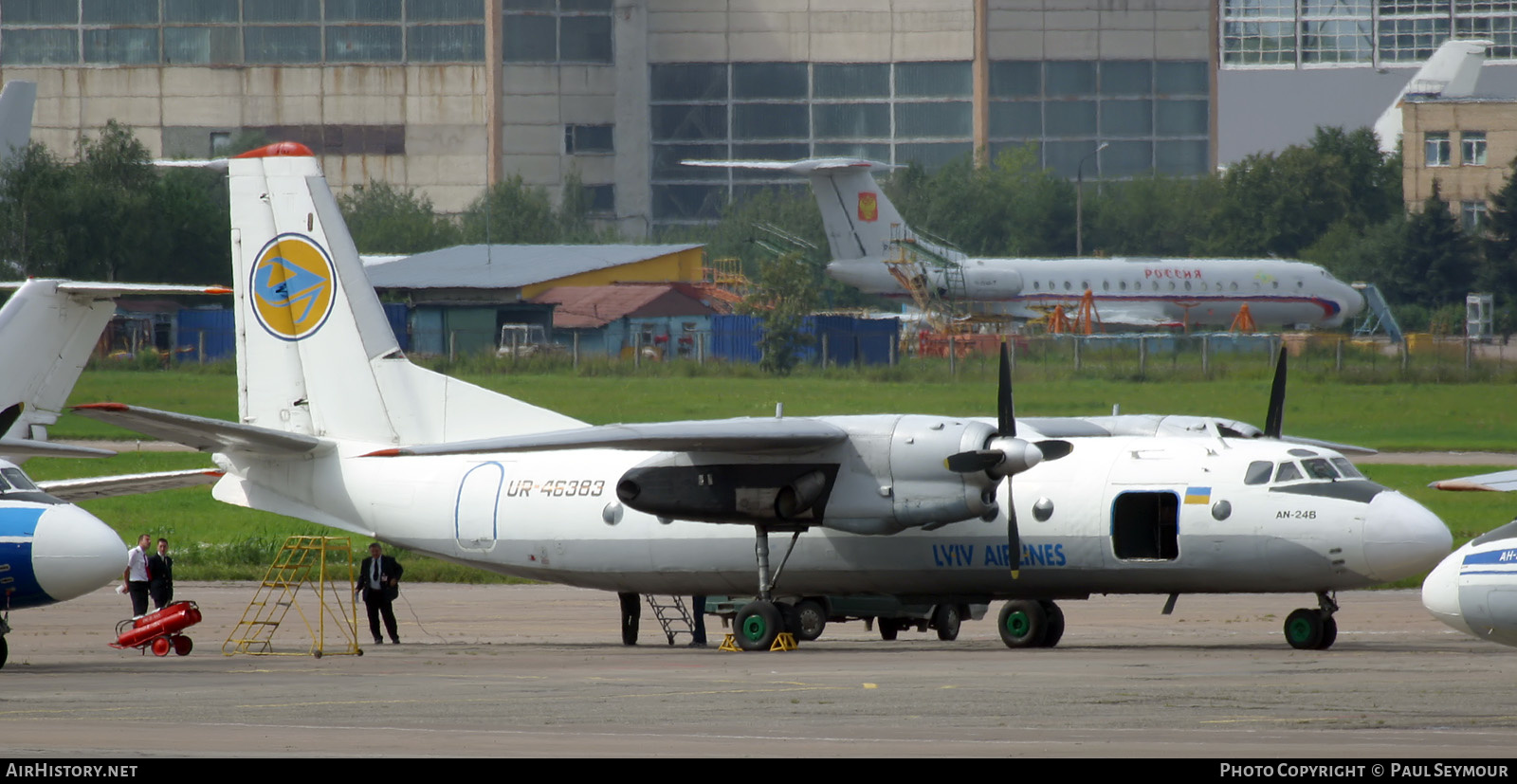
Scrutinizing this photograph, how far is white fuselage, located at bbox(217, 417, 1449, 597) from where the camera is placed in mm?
22141

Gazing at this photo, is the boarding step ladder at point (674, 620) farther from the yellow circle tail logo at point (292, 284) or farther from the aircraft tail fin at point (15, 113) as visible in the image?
the aircraft tail fin at point (15, 113)

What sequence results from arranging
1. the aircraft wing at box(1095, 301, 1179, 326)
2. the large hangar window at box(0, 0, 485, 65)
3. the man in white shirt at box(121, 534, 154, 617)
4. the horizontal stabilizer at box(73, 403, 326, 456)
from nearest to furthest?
1. the horizontal stabilizer at box(73, 403, 326, 456)
2. the man in white shirt at box(121, 534, 154, 617)
3. the aircraft wing at box(1095, 301, 1179, 326)
4. the large hangar window at box(0, 0, 485, 65)

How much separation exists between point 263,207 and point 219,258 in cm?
4706

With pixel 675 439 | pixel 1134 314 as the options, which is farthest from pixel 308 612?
pixel 1134 314

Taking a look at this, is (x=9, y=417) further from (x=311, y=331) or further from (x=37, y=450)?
(x=311, y=331)

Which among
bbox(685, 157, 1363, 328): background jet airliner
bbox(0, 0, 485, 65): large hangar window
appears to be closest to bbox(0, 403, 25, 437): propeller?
bbox(685, 157, 1363, 328): background jet airliner

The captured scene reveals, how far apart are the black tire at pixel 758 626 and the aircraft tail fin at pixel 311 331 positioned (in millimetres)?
4436

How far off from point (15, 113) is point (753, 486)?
20.8 meters

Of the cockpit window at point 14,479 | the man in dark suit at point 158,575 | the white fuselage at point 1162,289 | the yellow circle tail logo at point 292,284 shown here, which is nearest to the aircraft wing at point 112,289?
the yellow circle tail logo at point 292,284

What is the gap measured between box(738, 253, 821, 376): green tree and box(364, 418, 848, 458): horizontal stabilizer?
145ft

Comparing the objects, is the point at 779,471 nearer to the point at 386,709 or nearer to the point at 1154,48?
the point at 386,709

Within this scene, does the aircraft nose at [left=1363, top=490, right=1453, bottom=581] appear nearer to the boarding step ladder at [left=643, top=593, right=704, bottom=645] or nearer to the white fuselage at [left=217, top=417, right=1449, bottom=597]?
the white fuselage at [left=217, top=417, right=1449, bottom=597]

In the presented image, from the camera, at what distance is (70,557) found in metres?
19.3

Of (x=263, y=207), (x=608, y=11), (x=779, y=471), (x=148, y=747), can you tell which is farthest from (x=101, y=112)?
(x=148, y=747)
